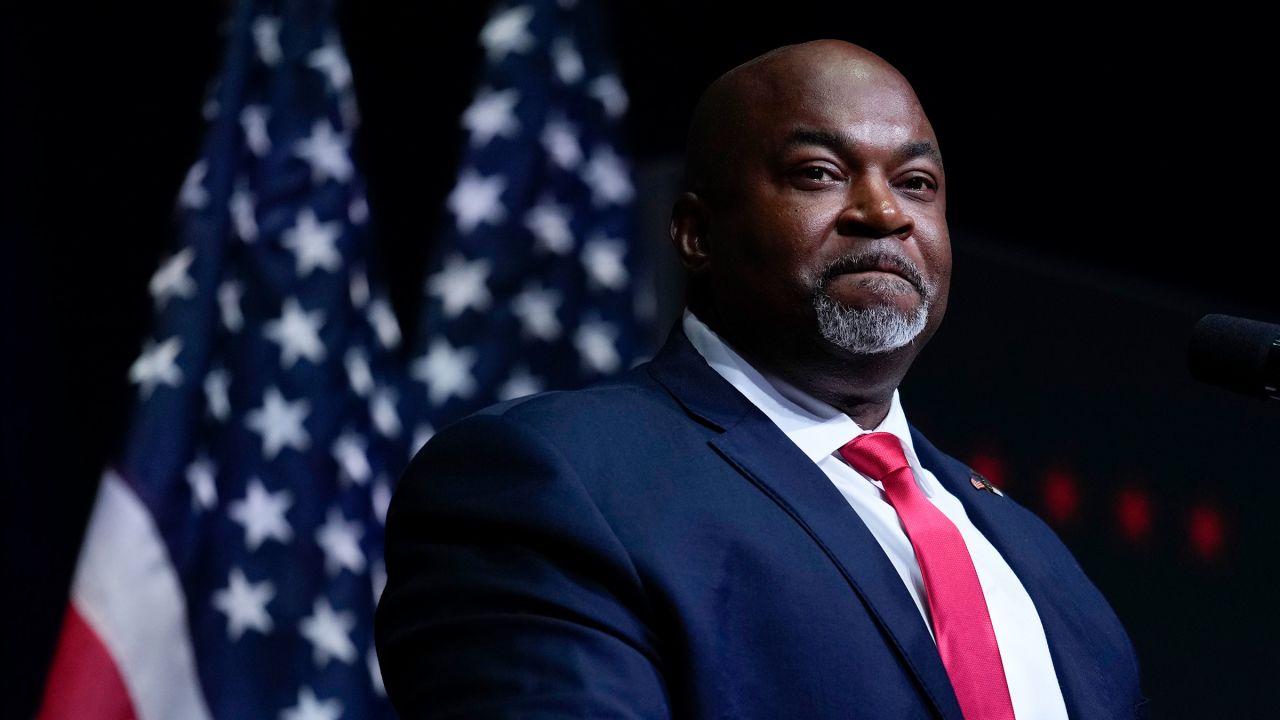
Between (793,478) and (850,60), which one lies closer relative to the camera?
(793,478)

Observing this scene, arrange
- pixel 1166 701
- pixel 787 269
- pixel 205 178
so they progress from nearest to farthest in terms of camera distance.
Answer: pixel 787 269 < pixel 1166 701 < pixel 205 178

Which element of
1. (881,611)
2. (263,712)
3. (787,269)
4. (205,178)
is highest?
(787,269)

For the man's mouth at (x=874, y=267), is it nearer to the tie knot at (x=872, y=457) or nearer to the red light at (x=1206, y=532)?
the tie knot at (x=872, y=457)

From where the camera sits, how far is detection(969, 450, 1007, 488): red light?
2.84 m

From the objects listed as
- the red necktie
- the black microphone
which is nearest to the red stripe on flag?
the red necktie

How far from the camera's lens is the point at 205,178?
3453mm

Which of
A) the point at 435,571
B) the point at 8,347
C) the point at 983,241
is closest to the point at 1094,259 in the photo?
the point at 983,241

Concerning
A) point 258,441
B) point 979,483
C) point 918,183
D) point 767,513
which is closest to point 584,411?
point 767,513

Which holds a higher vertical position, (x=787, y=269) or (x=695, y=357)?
(x=787, y=269)

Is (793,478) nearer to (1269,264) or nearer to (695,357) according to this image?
(695,357)

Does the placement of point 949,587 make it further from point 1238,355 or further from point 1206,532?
point 1206,532

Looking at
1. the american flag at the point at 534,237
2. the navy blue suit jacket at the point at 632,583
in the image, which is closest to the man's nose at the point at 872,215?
the navy blue suit jacket at the point at 632,583

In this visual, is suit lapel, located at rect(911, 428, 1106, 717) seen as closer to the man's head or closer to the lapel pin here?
the lapel pin

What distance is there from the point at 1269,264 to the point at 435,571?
2.26 meters
